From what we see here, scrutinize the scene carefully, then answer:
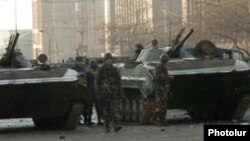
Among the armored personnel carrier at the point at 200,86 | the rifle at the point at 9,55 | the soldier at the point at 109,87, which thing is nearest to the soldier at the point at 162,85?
the armored personnel carrier at the point at 200,86

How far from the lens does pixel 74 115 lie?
49.2 ft

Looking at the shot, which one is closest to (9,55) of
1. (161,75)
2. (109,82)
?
(109,82)

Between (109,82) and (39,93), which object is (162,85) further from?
(39,93)

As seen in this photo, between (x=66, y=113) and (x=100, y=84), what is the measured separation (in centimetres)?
114

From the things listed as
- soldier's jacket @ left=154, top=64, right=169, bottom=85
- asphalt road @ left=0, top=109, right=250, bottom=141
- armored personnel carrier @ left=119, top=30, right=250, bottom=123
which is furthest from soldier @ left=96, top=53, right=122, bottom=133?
armored personnel carrier @ left=119, top=30, right=250, bottom=123

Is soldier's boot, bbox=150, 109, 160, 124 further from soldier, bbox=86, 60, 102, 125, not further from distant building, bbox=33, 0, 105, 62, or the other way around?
distant building, bbox=33, 0, 105, 62

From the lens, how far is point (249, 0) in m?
44.2

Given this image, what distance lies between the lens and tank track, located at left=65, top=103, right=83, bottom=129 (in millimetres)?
14703

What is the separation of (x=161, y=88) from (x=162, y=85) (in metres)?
0.07

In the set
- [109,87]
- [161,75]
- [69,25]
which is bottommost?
[109,87]

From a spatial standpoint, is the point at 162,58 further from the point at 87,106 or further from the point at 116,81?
the point at 87,106

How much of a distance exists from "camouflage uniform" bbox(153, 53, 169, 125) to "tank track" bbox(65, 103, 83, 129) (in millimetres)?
1690

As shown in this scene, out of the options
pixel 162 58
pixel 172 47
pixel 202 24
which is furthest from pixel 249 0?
pixel 162 58

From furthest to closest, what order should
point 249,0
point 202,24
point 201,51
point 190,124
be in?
point 202,24
point 249,0
point 201,51
point 190,124
